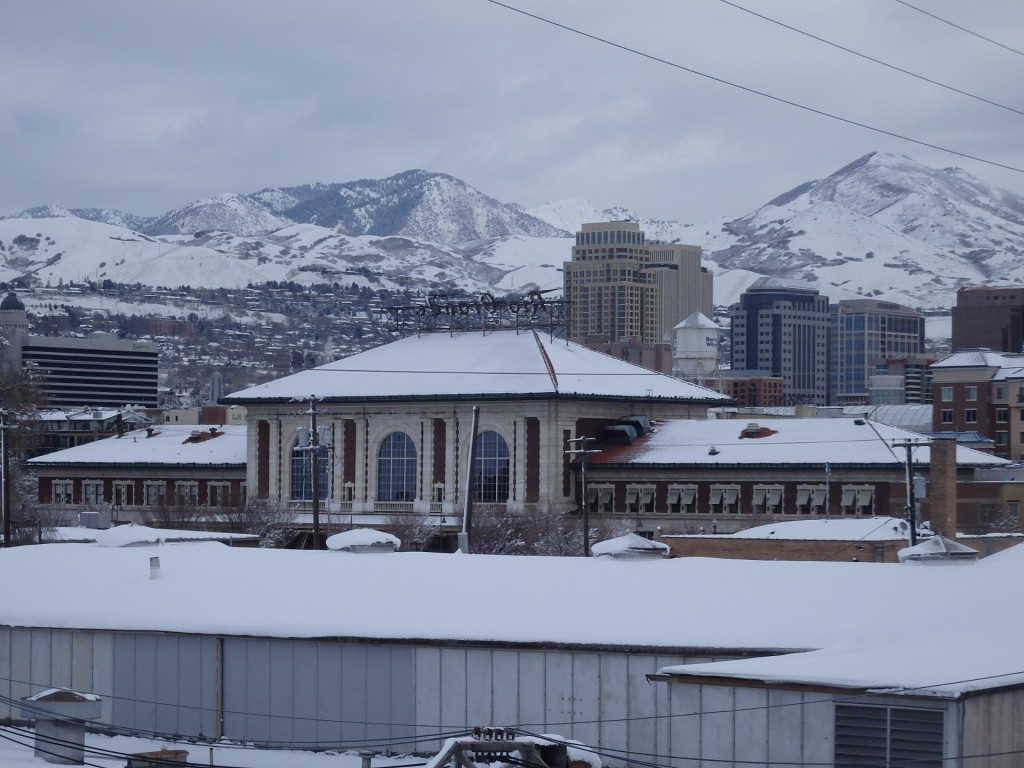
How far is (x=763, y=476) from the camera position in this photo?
359 ft

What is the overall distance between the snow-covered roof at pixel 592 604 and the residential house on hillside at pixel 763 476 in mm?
61201

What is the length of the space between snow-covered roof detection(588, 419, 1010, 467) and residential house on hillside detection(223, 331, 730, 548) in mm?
3543

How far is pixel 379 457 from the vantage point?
12262 cm

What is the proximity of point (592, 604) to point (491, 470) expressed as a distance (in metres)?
79.1

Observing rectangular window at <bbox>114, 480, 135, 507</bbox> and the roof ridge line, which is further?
rectangular window at <bbox>114, 480, 135, 507</bbox>

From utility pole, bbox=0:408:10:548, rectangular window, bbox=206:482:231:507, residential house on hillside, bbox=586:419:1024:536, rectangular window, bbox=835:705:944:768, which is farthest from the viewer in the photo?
rectangular window, bbox=206:482:231:507

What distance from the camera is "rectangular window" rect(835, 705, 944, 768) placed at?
30.1 meters

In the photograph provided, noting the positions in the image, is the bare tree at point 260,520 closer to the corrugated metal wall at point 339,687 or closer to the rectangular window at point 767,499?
the rectangular window at point 767,499

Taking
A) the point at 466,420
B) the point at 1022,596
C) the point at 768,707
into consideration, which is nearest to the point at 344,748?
the point at 768,707

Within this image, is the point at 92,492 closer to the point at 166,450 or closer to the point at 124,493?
the point at 124,493

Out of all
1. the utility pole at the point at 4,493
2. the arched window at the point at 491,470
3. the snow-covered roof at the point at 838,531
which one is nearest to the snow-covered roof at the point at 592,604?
the snow-covered roof at the point at 838,531

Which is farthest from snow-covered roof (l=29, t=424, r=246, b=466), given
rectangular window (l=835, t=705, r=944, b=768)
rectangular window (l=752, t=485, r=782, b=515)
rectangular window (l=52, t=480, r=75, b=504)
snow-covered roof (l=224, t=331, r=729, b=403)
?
rectangular window (l=835, t=705, r=944, b=768)

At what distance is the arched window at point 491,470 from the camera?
118m

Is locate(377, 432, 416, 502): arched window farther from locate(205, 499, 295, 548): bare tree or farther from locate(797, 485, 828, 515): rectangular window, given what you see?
locate(797, 485, 828, 515): rectangular window
